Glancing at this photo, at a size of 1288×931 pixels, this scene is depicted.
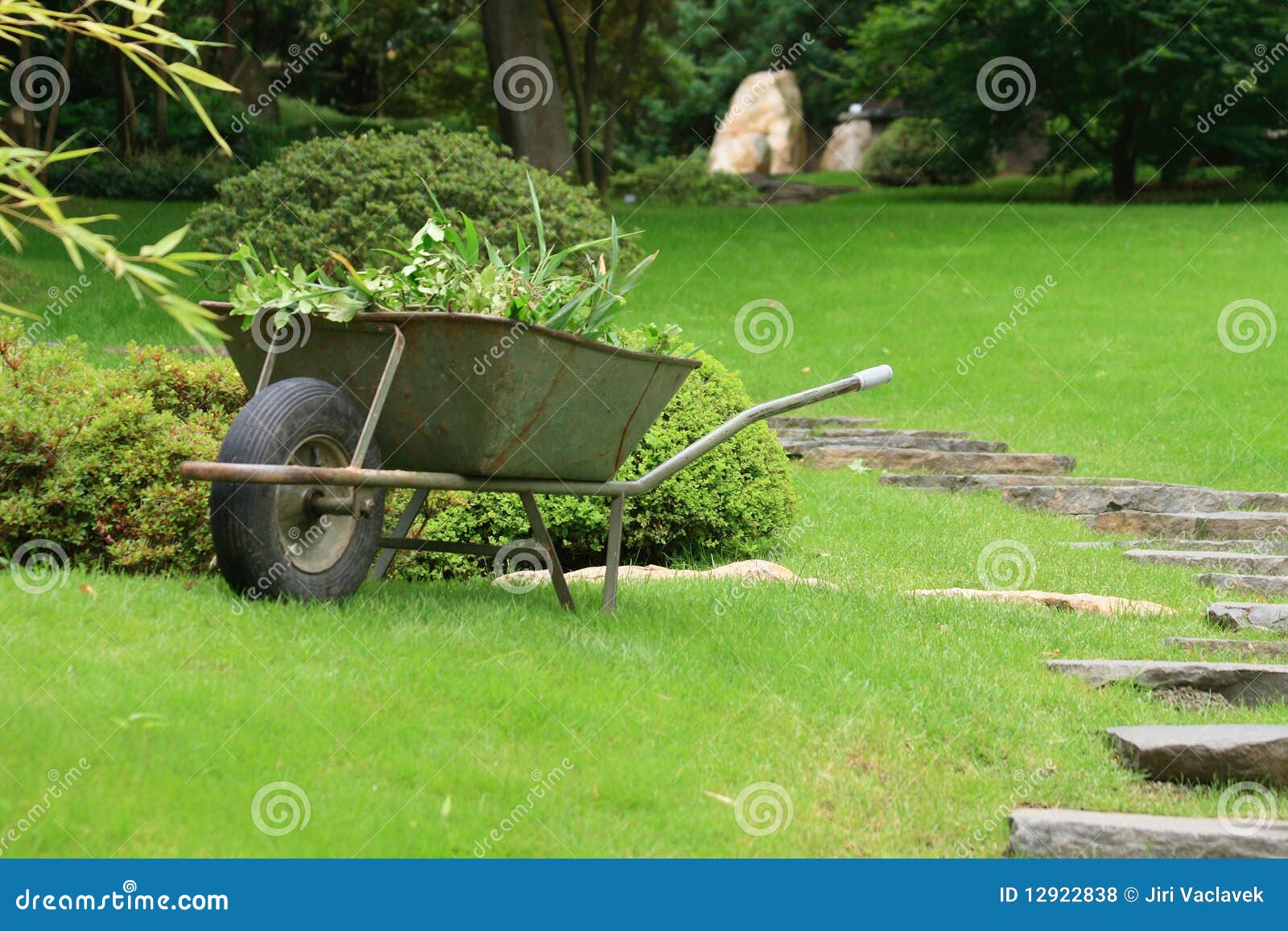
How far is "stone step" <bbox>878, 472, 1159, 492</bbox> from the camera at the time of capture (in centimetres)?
890

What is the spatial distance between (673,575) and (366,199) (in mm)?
6828

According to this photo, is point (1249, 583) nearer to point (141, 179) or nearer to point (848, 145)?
point (141, 179)

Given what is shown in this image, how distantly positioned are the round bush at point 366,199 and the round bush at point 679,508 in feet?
14.7

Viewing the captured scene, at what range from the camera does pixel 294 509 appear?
4.10 metres

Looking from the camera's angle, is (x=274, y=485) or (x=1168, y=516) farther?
(x=1168, y=516)

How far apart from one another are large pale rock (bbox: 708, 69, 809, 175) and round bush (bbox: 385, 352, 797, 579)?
28016mm

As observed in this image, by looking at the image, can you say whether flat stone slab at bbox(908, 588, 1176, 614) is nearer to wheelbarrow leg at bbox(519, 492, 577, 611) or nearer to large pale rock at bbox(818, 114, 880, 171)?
wheelbarrow leg at bbox(519, 492, 577, 611)

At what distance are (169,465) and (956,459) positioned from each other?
6.03 m

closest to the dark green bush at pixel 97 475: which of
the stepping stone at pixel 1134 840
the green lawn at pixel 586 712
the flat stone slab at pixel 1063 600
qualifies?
the green lawn at pixel 586 712

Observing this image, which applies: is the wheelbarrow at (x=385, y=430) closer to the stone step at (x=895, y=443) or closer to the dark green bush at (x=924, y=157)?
the stone step at (x=895, y=443)

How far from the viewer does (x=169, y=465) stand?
5273 mm

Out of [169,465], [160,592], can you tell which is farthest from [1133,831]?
[169,465]

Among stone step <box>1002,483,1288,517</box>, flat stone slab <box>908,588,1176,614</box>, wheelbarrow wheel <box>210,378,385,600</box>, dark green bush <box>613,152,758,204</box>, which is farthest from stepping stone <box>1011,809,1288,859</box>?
dark green bush <box>613,152,758,204</box>

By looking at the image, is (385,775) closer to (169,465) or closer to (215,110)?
(169,465)
